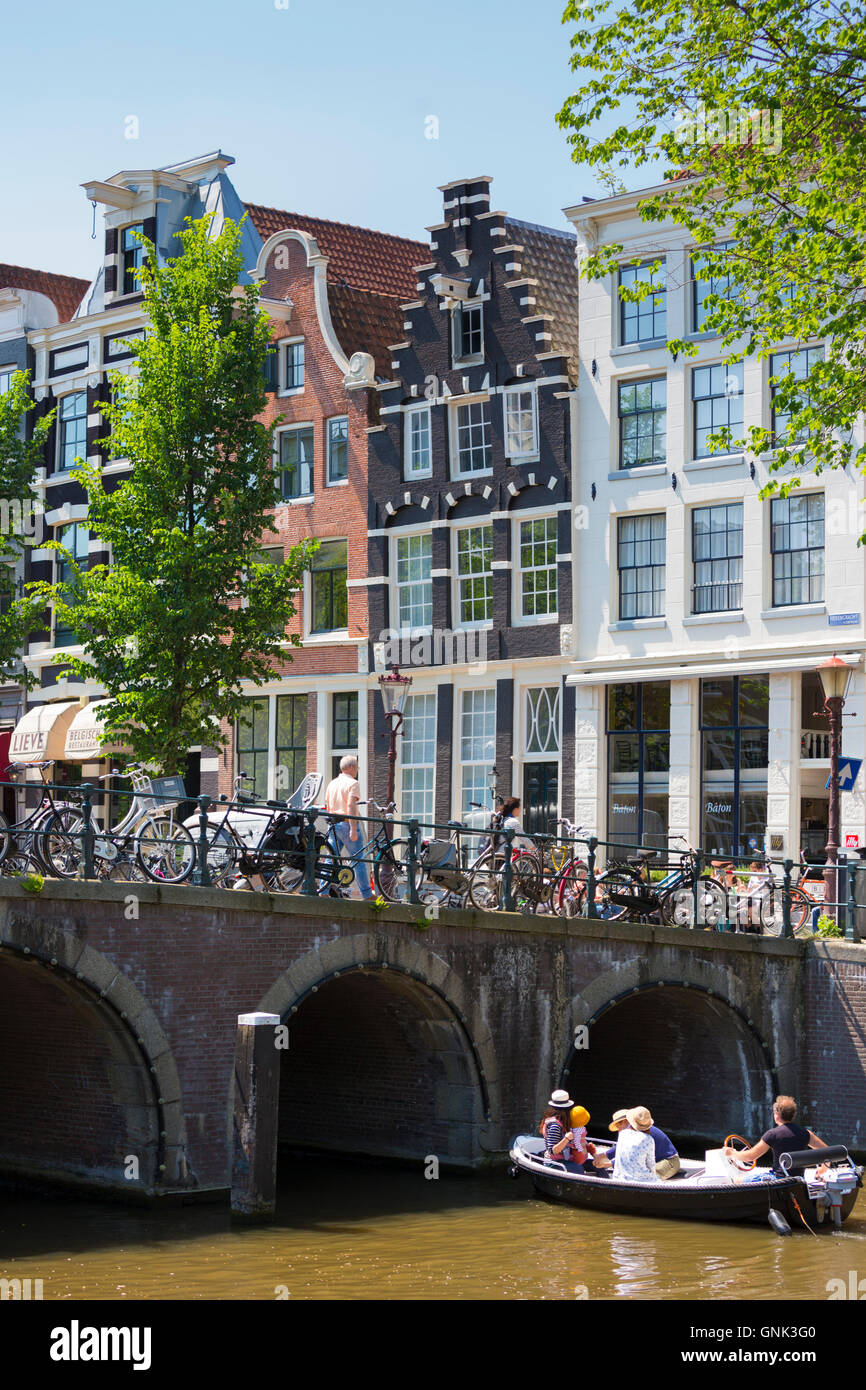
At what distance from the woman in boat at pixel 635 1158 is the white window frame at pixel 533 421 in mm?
14888

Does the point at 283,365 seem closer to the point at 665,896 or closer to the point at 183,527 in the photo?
the point at 183,527

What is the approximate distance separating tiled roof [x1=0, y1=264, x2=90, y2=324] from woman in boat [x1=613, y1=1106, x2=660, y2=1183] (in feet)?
92.0

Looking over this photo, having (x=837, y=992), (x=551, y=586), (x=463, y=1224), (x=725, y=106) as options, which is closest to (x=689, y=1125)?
(x=837, y=992)

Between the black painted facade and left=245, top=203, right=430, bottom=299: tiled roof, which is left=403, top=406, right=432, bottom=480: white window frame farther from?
left=245, top=203, right=430, bottom=299: tiled roof

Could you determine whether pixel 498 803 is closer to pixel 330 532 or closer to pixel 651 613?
pixel 651 613

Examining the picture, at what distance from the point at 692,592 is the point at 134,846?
13165 millimetres

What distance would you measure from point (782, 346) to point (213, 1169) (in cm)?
1620

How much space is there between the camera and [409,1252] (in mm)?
17000

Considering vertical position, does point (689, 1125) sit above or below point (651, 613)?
below

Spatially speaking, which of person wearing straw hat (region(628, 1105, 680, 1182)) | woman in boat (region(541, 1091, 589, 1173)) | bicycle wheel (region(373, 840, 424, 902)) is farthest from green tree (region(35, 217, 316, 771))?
person wearing straw hat (region(628, 1105, 680, 1182))

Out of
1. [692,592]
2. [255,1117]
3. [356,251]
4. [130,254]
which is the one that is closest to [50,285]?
[130,254]

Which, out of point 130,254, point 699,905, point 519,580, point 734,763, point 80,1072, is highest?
point 130,254

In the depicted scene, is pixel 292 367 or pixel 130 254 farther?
pixel 130 254

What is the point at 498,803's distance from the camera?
30297 mm
